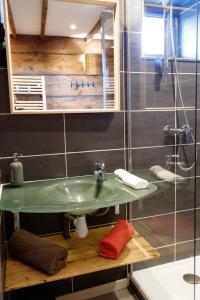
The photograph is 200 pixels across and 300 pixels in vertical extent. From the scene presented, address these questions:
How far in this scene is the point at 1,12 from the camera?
1453 millimetres

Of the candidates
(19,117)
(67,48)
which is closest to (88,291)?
(19,117)

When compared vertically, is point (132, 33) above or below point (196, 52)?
above

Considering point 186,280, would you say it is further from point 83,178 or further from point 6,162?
point 6,162

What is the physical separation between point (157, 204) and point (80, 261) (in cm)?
80

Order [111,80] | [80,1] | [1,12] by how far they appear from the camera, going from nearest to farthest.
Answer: [1,12] → [80,1] → [111,80]

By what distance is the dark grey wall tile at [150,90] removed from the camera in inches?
70.7

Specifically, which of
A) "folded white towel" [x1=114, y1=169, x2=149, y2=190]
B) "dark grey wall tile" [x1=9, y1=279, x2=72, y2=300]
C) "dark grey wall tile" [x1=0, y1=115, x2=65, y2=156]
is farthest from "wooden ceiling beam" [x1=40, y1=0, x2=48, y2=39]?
"dark grey wall tile" [x1=9, y1=279, x2=72, y2=300]

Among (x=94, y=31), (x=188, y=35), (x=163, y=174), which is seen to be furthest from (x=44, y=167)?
(x=188, y=35)

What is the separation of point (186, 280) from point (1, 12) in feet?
6.79

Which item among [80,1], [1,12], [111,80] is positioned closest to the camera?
[1,12]

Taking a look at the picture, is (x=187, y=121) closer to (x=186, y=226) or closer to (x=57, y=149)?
(x=186, y=226)

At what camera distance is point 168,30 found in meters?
1.75

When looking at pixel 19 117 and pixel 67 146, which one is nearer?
pixel 19 117

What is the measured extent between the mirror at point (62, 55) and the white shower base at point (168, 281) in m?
1.24
